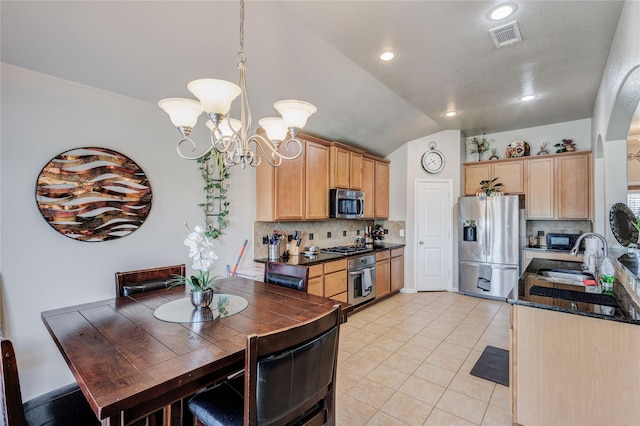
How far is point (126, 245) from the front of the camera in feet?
8.80

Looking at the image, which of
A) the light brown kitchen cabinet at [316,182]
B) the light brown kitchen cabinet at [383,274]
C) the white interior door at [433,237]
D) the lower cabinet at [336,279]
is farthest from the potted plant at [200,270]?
the white interior door at [433,237]

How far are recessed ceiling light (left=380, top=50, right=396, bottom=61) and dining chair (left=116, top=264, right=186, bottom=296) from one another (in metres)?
2.66

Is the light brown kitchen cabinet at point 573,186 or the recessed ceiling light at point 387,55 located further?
the light brown kitchen cabinet at point 573,186

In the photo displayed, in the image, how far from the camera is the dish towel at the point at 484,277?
4.96 metres

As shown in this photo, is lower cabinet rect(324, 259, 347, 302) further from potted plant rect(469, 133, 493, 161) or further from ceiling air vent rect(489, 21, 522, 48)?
potted plant rect(469, 133, 493, 161)

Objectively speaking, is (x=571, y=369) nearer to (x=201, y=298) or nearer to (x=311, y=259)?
(x=201, y=298)

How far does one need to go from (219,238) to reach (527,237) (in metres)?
5.10

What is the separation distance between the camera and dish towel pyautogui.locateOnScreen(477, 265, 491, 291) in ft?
16.3

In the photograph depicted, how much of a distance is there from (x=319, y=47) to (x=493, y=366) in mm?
3360

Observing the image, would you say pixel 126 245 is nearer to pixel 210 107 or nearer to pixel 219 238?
pixel 219 238

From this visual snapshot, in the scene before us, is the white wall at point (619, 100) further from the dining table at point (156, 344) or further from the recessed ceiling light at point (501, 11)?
the dining table at point (156, 344)

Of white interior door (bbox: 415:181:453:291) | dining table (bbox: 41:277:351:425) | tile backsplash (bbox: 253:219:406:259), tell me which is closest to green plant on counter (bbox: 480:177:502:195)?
white interior door (bbox: 415:181:453:291)

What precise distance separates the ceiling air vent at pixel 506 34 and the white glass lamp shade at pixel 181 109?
242cm

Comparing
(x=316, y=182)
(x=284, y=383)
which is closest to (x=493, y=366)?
(x=284, y=383)
